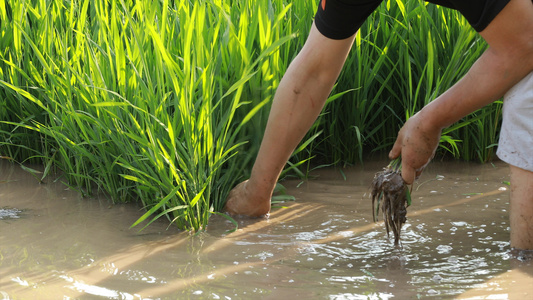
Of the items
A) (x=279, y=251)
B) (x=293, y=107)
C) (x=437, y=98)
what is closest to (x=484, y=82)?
(x=437, y=98)

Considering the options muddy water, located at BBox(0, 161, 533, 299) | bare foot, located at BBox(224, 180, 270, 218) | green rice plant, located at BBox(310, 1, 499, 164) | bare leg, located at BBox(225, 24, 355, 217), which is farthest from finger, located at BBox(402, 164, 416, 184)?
green rice plant, located at BBox(310, 1, 499, 164)

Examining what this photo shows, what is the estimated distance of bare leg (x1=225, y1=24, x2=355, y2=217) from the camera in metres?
1.65

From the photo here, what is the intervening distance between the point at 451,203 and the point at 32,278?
114 centimetres

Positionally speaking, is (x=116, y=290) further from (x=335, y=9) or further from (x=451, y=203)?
(x=451, y=203)

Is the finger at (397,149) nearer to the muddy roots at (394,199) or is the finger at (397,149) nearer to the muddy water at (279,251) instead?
the muddy roots at (394,199)

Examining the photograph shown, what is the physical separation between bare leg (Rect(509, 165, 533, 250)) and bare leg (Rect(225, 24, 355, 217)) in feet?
1.60

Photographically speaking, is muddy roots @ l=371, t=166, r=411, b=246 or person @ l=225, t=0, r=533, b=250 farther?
muddy roots @ l=371, t=166, r=411, b=246

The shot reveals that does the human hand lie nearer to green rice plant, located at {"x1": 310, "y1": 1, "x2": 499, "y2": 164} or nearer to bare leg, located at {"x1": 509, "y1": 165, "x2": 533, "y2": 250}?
bare leg, located at {"x1": 509, "y1": 165, "x2": 533, "y2": 250}

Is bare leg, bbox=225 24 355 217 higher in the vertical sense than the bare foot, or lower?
higher

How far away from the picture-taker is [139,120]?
1832mm

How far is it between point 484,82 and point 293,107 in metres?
0.49

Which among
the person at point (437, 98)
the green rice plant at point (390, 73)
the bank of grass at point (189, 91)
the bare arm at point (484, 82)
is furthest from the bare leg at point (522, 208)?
the green rice plant at point (390, 73)

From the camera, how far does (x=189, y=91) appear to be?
1.62 metres

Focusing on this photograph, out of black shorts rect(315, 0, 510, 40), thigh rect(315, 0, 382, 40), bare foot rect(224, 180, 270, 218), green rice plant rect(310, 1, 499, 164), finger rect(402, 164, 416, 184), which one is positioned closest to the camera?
black shorts rect(315, 0, 510, 40)
